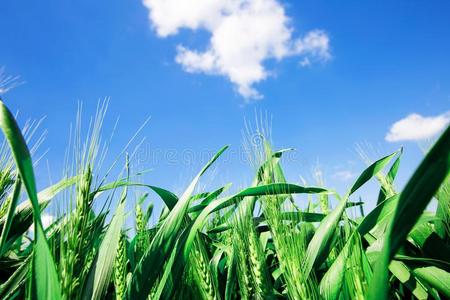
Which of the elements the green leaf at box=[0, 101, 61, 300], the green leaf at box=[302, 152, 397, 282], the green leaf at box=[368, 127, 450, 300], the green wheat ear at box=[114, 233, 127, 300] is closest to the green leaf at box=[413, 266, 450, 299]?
the green leaf at box=[302, 152, 397, 282]

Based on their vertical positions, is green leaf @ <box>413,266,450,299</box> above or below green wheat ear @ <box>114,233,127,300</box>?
below

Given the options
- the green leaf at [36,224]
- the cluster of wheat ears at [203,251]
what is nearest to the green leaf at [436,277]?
the cluster of wheat ears at [203,251]

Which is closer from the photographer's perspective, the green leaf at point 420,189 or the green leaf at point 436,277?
the green leaf at point 420,189

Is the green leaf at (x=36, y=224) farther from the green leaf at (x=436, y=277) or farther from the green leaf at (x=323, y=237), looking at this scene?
the green leaf at (x=436, y=277)

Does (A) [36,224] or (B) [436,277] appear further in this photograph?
(B) [436,277]

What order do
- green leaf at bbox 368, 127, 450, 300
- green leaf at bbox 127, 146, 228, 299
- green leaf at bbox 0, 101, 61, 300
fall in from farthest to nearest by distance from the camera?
green leaf at bbox 127, 146, 228, 299, green leaf at bbox 0, 101, 61, 300, green leaf at bbox 368, 127, 450, 300

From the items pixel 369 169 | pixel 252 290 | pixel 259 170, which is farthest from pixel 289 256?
pixel 369 169

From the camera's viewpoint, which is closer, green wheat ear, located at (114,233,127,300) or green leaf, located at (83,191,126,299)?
green leaf, located at (83,191,126,299)

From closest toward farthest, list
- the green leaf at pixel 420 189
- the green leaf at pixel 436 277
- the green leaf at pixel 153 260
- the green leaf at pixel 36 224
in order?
the green leaf at pixel 420 189
the green leaf at pixel 36 224
the green leaf at pixel 153 260
the green leaf at pixel 436 277

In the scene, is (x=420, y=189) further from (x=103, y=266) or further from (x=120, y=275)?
(x=120, y=275)

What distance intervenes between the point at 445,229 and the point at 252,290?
897 mm

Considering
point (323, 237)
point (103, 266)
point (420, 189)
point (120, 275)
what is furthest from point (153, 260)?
point (420, 189)

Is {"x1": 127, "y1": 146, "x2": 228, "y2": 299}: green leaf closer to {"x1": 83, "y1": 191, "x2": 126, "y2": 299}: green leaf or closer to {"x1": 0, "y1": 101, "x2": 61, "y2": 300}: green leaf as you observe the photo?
{"x1": 83, "y1": 191, "x2": 126, "y2": 299}: green leaf

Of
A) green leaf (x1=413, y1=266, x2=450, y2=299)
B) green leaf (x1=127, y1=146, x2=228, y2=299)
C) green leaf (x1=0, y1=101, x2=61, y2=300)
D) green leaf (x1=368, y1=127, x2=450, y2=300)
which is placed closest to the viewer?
green leaf (x1=368, y1=127, x2=450, y2=300)
